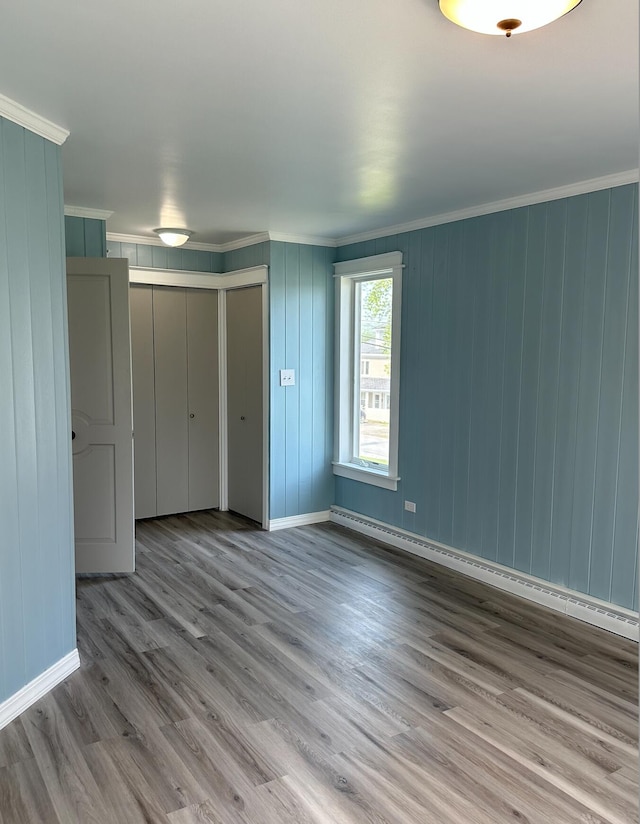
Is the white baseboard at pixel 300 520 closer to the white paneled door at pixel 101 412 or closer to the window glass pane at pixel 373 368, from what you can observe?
the window glass pane at pixel 373 368

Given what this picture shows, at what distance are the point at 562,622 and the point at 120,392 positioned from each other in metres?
3.00

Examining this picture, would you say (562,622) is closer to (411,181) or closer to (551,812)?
(551,812)

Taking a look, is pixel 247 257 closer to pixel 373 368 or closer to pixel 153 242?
pixel 153 242

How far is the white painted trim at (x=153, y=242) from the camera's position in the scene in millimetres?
5246

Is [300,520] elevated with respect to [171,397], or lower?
lower

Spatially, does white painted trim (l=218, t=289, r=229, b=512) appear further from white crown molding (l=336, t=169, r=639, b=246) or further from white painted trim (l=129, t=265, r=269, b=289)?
white crown molding (l=336, t=169, r=639, b=246)

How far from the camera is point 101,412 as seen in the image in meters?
4.12

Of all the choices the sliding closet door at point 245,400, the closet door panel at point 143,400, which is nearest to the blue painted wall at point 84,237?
the closet door panel at point 143,400

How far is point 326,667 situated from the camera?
3092 mm

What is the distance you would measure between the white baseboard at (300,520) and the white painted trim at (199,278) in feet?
6.56

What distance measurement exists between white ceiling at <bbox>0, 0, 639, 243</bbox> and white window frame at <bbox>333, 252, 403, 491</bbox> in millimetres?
1332

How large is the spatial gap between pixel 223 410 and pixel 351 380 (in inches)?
50.6

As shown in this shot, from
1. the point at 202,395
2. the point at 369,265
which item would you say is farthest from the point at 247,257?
the point at 202,395

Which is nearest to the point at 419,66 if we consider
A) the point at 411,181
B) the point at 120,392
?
the point at 411,181
